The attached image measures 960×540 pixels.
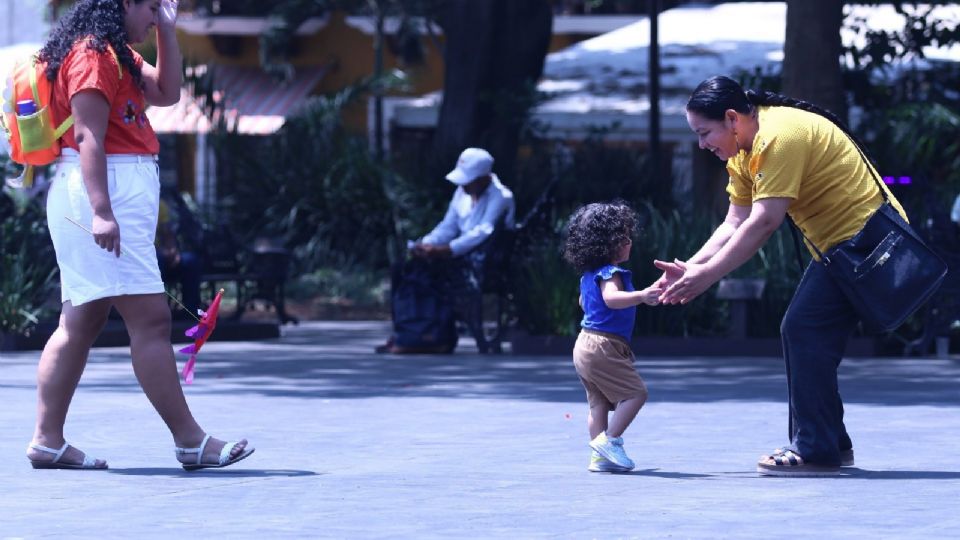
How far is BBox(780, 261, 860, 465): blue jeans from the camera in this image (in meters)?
7.70

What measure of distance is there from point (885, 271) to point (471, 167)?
291 inches

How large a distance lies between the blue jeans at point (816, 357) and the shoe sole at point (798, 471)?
26 mm

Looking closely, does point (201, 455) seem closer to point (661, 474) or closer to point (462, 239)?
point (661, 474)

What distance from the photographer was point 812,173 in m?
7.57

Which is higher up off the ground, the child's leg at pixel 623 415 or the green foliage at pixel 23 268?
the child's leg at pixel 623 415

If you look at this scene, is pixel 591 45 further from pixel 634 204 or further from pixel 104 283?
pixel 104 283

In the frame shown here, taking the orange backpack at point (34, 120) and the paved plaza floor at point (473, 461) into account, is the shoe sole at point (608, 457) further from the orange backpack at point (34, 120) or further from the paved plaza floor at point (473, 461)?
the orange backpack at point (34, 120)

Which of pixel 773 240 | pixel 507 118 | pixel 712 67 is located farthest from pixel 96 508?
pixel 712 67

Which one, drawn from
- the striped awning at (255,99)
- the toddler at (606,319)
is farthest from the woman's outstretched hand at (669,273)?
the striped awning at (255,99)

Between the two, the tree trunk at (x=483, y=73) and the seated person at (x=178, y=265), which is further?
the tree trunk at (x=483, y=73)

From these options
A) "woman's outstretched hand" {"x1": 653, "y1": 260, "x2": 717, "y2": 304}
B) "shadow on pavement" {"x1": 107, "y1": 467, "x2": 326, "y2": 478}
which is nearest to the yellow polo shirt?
"woman's outstretched hand" {"x1": 653, "y1": 260, "x2": 717, "y2": 304}

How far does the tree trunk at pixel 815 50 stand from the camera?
15.5m

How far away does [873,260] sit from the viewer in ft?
24.8

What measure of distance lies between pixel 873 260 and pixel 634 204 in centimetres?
1021
